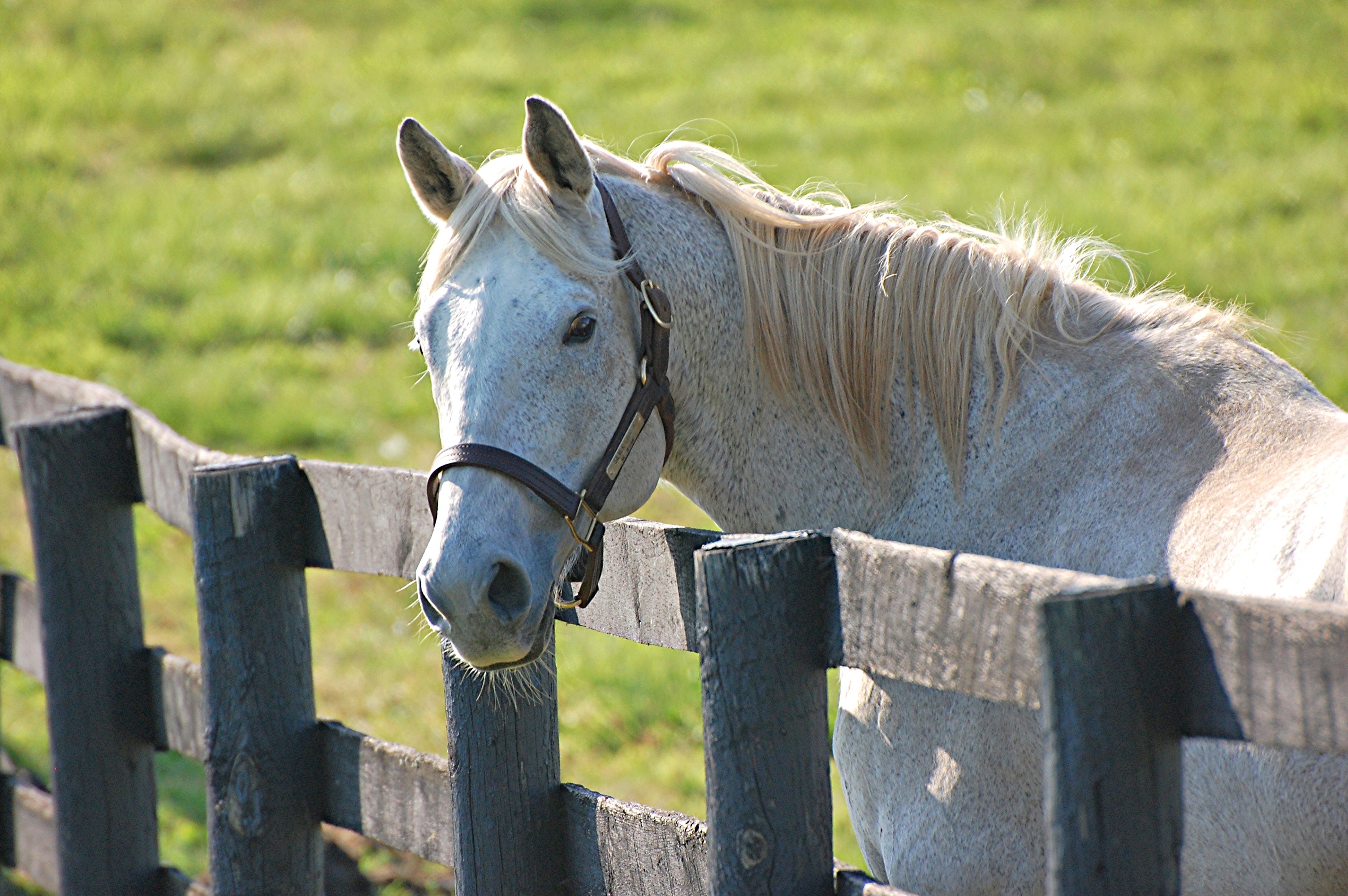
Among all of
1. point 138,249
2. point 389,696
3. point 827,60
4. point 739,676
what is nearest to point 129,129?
point 138,249

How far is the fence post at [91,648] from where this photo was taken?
3.28 metres

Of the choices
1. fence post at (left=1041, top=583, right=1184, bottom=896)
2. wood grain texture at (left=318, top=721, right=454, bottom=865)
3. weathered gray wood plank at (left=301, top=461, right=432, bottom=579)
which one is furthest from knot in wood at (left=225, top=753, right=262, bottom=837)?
fence post at (left=1041, top=583, right=1184, bottom=896)

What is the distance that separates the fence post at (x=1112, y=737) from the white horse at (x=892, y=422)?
24.8 inches

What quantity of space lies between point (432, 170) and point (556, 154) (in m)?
0.31

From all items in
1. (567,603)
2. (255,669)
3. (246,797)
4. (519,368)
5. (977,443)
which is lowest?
(246,797)

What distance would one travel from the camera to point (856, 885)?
5.96 feet

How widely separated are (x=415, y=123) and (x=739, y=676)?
139 cm

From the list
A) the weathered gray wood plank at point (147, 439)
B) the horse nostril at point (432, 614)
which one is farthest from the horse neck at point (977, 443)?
the weathered gray wood plank at point (147, 439)

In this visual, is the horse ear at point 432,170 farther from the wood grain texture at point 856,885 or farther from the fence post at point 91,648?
the wood grain texture at point 856,885

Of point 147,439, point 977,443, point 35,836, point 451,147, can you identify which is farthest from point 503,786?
point 451,147

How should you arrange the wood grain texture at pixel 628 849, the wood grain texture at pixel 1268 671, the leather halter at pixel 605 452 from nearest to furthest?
1. the wood grain texture at pixel 1268 671
2. the wood grain texture at pixel 628 849
3. the leather halter at pixel 605 452

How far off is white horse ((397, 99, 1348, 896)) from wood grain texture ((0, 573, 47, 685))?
2291 mm

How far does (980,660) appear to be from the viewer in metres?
1.58

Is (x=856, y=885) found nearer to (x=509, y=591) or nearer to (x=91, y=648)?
(x=509, y=591)
